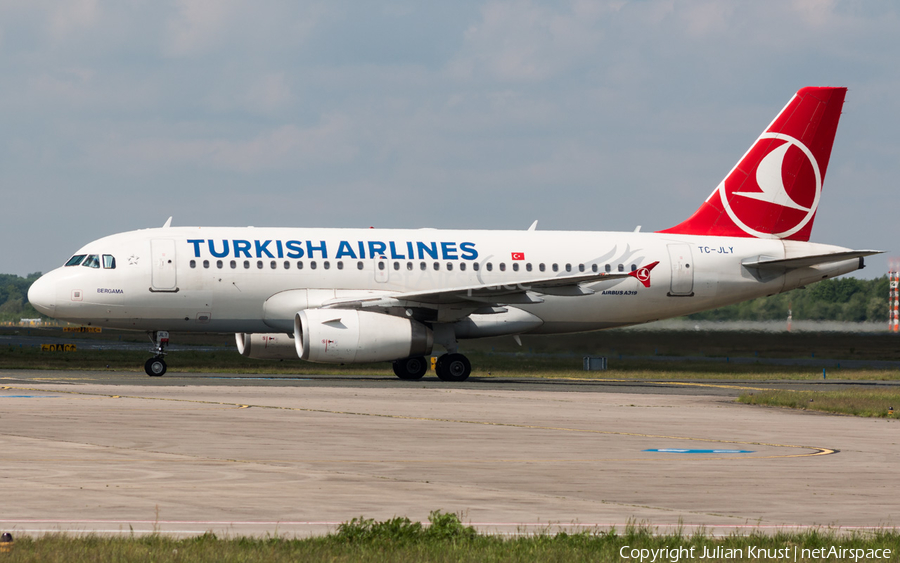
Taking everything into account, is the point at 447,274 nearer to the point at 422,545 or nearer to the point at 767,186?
→ the point at 767,186

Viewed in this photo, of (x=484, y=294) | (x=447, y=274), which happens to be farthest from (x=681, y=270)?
(x=484, y=294)

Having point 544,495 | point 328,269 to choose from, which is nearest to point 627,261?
point 328,269

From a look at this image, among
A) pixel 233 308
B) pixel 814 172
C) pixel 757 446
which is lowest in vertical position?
pixel 757 446

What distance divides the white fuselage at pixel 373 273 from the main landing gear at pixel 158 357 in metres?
0.36

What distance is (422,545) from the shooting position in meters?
8.68

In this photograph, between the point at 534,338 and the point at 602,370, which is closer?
the point at 534,338

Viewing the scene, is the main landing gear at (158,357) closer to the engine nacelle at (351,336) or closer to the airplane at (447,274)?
the airplane at (447,274)

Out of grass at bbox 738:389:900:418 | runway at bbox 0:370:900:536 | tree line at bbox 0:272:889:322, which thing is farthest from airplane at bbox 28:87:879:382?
runway at bbox 0:370:900:536

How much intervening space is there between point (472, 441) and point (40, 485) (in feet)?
24.3

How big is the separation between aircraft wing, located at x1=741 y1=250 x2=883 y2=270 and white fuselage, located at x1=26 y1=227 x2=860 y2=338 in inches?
12.7

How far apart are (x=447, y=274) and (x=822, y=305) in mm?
19261

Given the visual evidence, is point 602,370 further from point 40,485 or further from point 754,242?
point 40,485

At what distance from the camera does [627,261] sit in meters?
37.8

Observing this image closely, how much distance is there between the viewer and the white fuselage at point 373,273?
112 feet
